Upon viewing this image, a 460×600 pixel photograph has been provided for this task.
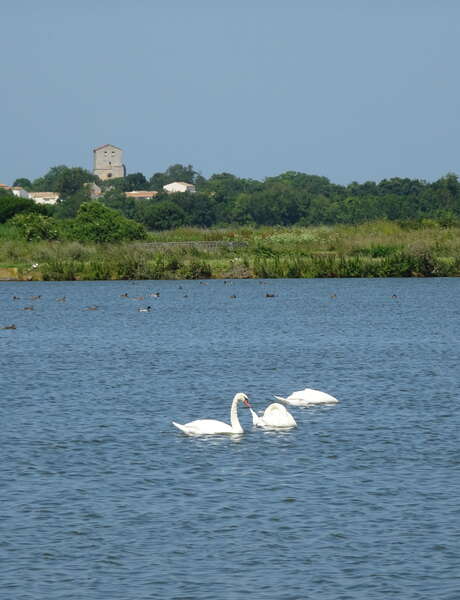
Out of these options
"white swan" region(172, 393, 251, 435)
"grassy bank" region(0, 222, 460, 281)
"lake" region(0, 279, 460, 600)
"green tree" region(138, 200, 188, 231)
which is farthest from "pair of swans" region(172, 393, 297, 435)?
"green tree" region(138, 200, 188, 231)

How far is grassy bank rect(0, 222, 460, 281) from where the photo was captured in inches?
3445

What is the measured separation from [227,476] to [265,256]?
7313 cm

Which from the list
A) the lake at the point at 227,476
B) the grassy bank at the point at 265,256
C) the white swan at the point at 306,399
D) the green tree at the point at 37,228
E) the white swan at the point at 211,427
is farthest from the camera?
the green tree at the point at 37,228

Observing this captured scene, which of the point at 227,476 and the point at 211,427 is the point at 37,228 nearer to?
the point at 211,427

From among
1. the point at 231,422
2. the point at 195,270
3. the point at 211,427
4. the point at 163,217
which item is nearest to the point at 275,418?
the point at 231,422

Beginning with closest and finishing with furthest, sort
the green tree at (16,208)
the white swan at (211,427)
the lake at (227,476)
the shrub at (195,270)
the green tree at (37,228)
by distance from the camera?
the lake at (227,476) → the white swan at (211,427) → the shrub at (195,270) → the green tree at (37,228) → the green tree at (16,208)

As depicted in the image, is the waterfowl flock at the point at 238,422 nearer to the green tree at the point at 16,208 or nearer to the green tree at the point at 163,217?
the green tree at the point at 16,208

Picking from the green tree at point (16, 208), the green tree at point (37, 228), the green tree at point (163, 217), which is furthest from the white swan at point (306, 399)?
the green tree at point (163, 217)

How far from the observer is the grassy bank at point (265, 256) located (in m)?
87.5

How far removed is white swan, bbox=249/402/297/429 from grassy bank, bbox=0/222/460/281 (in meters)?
62.6

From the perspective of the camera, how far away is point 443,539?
16125mm

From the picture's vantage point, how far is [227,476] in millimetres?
19969

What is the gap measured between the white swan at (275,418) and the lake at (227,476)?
0.20 metres

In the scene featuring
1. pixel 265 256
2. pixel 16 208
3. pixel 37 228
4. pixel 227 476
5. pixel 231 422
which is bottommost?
pixel 227 476
